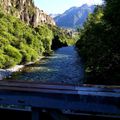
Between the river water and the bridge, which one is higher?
the bridge

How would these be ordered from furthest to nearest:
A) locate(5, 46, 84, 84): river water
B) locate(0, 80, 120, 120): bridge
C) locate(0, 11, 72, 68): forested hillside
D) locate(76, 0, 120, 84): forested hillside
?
locate(0, 11, 72, 68): forested hillside
locate(5, 46, 84, 84): river water
locate(76, 0, 120, 84): forested hillside
locate(0, 80, 120, 120): bridge

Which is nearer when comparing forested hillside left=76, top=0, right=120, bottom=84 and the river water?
forested hillside left=76, top=0, right=120, bottom=84

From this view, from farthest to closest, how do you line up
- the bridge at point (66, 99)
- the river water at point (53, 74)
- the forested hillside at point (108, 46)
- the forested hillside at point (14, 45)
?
the forested hillside at point (14, 45), the river water at point (53, 74), the forested hillside at point (108, 46), the bridge at point (66, 99)

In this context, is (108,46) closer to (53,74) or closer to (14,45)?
(53,74)

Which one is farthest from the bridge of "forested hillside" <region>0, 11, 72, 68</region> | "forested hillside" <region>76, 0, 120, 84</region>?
"forested hillside" <region>0, 11, 72, 68</region>

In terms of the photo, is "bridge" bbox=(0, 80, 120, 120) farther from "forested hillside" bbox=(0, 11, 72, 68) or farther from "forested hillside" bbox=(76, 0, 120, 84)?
"forested hillside" bbox=(0, 11, 72, 68)

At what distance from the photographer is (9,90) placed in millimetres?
6988

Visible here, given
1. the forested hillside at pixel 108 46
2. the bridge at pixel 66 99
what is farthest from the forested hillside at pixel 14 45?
the bridge at pixel 66 99

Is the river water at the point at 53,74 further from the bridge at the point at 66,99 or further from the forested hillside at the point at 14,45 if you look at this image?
the bridge at the point at 66,99

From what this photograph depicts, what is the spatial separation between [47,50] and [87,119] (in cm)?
13965

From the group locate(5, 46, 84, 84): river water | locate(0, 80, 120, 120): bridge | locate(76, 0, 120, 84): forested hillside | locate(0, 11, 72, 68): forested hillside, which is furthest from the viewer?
locate(0, 11, 72, 68): forested hillside

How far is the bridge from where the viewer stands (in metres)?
6.47

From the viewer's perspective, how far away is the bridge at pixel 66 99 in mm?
6473

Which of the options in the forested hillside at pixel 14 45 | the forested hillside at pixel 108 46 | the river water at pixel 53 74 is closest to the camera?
the forested hillside at pixel 108 46
